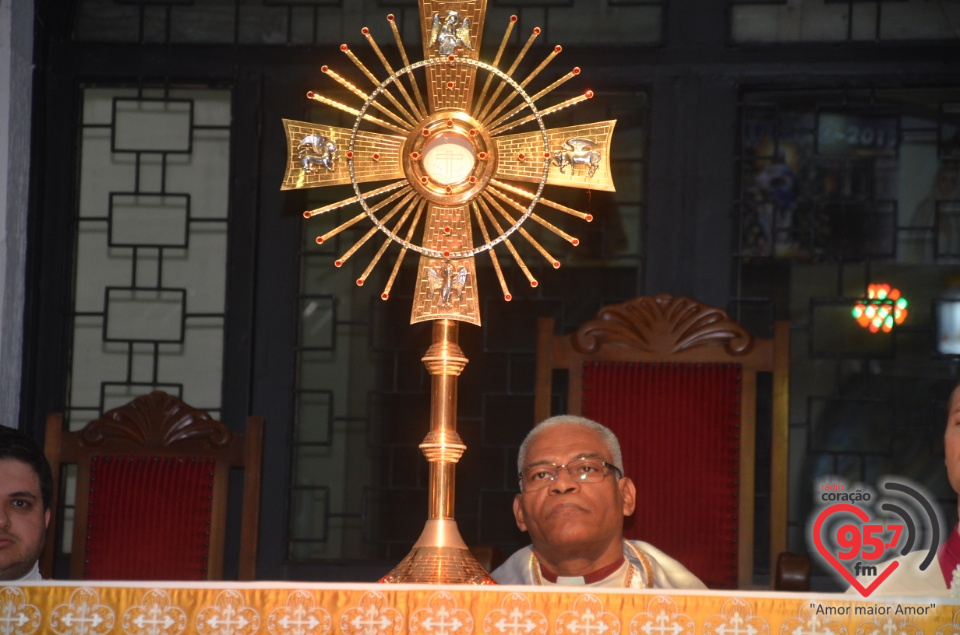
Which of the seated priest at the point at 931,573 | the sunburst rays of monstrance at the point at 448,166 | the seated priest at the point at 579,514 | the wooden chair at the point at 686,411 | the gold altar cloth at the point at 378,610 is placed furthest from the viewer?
the wooden chair at the point at 686,411

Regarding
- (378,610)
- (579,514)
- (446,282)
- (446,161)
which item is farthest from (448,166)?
(378,610)

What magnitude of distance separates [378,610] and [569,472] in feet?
3.77

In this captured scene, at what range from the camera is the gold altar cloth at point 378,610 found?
1956 millimetres

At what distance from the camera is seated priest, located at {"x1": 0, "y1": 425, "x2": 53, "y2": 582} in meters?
2.90

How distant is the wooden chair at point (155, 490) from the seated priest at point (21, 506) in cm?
56

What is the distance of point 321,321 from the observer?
4.57m

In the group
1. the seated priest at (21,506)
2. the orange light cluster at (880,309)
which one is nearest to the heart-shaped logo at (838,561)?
the seated priest at (21,506)


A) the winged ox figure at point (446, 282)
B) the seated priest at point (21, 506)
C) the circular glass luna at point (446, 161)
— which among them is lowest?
the seated priest at point (21, 506)

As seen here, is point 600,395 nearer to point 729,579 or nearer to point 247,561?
point 729,579

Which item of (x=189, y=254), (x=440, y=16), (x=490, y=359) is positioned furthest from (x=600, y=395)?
(x=189, y=254)

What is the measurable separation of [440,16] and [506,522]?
2.02 meters

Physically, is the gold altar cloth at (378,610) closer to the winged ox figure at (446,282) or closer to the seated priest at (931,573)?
the seated priest at (931,573)

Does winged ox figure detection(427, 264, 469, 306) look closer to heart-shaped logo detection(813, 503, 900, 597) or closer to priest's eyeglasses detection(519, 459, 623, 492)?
priest's eyeglasses detection(519, 459, 623, 492)

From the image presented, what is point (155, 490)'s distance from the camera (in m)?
3.63
